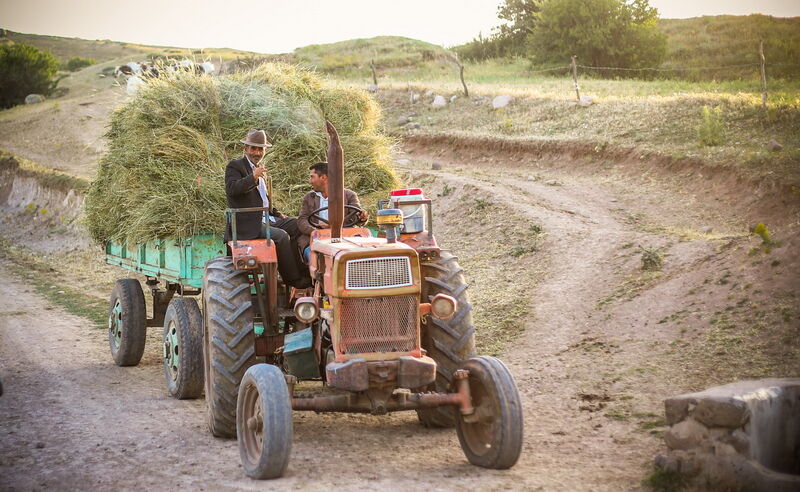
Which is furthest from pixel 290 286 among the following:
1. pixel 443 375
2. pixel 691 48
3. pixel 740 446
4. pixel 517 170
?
pixel 691 48

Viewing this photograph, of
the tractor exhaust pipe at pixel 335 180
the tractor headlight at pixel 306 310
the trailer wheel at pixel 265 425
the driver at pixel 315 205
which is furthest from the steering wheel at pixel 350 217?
the trailer wheel at pixel 265 425

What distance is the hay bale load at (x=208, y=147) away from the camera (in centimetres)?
903

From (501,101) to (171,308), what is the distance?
21.9 m

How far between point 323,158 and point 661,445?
212 inches

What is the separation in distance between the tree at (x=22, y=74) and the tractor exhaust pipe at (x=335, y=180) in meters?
44.2

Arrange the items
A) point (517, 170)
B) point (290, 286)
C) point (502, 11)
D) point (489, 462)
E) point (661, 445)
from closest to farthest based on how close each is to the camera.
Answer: point (489, 462)
point (661, 445)
point (290, 286)
point (517, 170)
point (502, 11)

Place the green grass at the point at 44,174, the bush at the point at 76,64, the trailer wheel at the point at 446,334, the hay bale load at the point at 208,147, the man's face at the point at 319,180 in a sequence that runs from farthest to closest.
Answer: the bush at the point at 76,64 → the green grass at the point at 44,174 → the hay bale load at the point at 208,147 → the man's face at the point at 319,180 → the trailer wheel at the point at 446,334

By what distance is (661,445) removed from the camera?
6.49 metres

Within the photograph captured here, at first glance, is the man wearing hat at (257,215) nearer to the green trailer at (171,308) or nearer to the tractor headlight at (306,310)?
the green trailer at (171,308)

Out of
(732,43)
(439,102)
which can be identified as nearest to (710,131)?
(439,102)

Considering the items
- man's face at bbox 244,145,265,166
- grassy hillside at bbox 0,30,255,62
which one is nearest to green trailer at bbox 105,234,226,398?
man's face at bbox 244,145,265,166

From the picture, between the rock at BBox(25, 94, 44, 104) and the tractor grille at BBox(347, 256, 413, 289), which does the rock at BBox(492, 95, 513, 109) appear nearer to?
the tractor grille at BBox(347, 256, 413, 289)

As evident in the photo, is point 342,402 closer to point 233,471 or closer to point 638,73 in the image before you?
point 233,471

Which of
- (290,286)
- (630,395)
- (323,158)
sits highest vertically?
(323,158)
